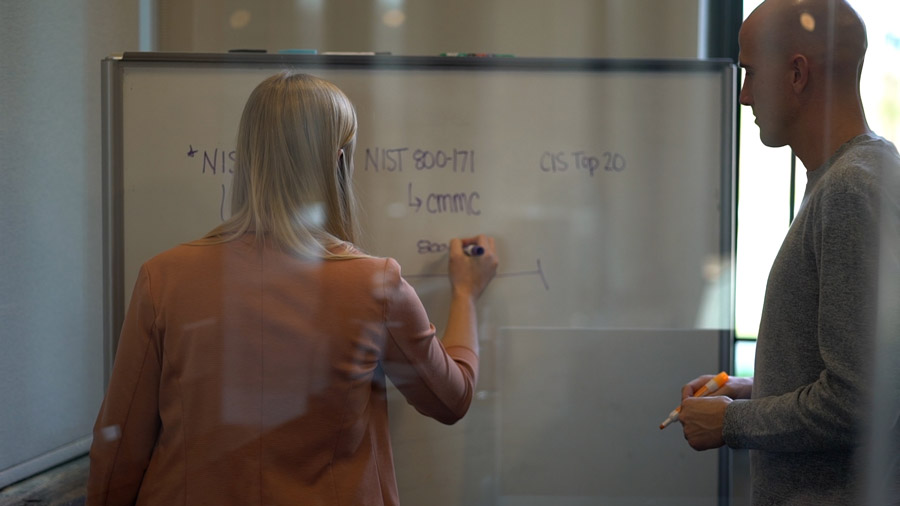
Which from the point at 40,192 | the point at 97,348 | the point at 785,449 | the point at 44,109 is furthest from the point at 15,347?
the point at 785,449

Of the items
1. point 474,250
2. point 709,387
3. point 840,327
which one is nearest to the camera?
point 840,327

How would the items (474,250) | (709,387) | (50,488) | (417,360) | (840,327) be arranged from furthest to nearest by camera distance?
(50,488) < (474,250) < (709,387) < (417,360) < (840,327)

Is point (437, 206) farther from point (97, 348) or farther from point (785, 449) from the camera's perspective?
point (97, 348)

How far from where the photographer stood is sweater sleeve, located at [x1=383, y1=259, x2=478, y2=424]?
30.3 inches

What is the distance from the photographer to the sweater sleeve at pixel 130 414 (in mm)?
750

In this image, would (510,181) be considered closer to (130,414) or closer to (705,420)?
(705,420)

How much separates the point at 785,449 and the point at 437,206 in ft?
2.26

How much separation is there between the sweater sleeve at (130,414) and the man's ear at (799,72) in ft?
2.37

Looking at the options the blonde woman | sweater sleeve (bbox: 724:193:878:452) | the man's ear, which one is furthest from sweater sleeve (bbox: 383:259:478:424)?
the man's ear

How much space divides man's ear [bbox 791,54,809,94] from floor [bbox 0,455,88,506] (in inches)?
55.8

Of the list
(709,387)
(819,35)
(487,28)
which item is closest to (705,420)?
(709,387)

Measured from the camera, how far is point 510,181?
124cm

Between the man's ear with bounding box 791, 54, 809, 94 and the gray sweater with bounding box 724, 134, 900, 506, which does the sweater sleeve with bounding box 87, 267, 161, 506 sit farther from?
Result: the man's ear with bounding box 791, 54, 809, 94

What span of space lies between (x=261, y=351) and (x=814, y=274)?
1.89 feet
